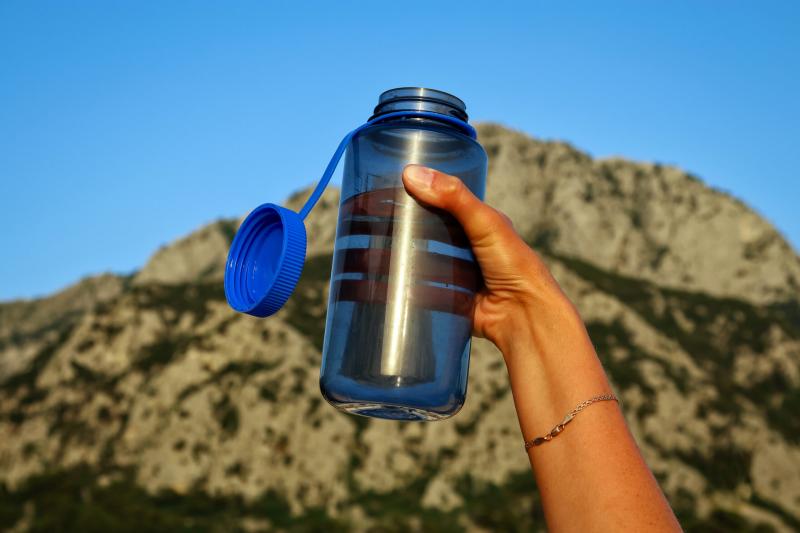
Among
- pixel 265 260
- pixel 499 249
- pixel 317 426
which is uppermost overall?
pixel 317 426

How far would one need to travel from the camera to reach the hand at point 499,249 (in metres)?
3.18

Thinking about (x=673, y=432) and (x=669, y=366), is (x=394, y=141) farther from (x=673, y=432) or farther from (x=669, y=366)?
(x=669, y=366)

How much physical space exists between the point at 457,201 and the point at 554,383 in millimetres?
778

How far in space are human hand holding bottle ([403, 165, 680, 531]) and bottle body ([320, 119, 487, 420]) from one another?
119 millimetres

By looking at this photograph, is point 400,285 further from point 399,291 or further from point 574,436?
point 574,436

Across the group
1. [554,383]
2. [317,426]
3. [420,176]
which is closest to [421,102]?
[420,176]

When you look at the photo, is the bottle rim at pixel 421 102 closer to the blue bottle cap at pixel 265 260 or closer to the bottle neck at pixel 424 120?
the bottle neck at pixel 424 120

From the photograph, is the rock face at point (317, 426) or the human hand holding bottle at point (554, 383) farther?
the rock face at point (317, 426)

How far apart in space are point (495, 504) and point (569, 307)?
216 ft

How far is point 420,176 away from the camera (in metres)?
3.21

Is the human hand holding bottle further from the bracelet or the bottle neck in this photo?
the bottle neck

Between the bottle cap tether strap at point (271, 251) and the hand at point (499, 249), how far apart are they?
39 cm

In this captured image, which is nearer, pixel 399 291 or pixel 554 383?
pixel 554 383

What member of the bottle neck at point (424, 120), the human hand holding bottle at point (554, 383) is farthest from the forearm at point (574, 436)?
the bottle neck at point (424, 120)
